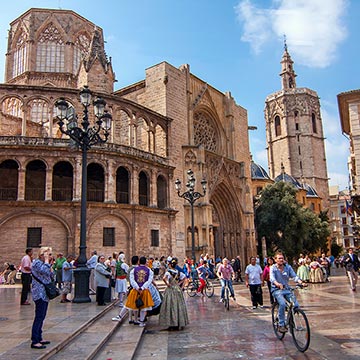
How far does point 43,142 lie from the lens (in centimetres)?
2264

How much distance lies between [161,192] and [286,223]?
13928 millimetres

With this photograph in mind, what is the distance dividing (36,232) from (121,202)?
582 cm

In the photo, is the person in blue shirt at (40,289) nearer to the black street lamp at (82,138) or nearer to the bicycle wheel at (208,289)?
the black street lamp at (82,138)

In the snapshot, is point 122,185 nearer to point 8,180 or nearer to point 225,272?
point 8,180

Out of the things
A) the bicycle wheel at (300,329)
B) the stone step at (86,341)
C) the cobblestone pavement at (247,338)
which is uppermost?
the bicycle wheel at (300,329)

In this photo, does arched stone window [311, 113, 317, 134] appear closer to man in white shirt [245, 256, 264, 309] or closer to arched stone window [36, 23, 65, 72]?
arched stone window [36, 23, 65, 72]

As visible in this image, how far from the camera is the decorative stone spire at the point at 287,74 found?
75.6 meters

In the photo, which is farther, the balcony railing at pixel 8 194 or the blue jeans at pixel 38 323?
the balcony railing at pixel 8 194

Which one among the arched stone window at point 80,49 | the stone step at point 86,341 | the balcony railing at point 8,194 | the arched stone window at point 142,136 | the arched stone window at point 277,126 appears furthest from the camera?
the arched stone window at point 277,126

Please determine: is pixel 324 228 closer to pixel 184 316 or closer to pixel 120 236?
pixel 120 236

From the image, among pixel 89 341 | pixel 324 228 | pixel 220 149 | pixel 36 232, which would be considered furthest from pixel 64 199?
pixel 324 228

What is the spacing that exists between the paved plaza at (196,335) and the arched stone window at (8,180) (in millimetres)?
13937

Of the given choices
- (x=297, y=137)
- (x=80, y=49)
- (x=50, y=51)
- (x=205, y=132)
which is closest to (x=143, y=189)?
(x=205, y=132)

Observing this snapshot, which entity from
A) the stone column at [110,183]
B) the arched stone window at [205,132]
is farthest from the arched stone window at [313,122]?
the stone column at [110,183]
